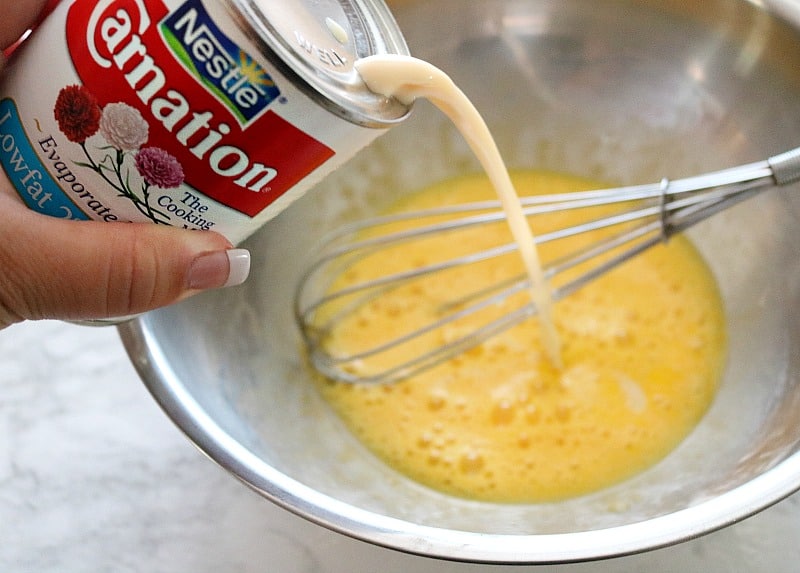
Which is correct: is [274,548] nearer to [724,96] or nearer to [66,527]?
[66,527]

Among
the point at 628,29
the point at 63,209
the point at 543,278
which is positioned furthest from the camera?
the point at 628,29

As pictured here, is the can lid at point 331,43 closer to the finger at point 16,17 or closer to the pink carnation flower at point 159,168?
the pink carnation flower at point 159,168

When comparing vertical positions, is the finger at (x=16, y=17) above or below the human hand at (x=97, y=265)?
above

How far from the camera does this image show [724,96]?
0.97m

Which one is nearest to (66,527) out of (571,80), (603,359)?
(603,359)

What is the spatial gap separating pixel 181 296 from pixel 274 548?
11.5 inches

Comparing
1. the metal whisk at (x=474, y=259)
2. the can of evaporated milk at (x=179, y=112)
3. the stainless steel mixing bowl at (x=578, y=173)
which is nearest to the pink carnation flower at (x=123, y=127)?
the can of evaporated milk at (x=179, y=112)

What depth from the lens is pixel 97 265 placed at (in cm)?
53

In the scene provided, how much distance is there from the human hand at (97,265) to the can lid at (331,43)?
0.47 feet

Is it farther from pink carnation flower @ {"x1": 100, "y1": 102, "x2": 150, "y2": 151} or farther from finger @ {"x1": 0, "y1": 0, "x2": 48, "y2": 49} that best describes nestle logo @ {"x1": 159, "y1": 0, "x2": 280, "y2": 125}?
finger @ {"x1": 0, "y1": 0, "x2": 48, "y2": 49}

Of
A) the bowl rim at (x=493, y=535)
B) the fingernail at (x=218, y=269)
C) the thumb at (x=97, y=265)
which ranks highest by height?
the fingernail at (x=218, y=269)

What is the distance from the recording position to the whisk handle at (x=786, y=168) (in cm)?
73

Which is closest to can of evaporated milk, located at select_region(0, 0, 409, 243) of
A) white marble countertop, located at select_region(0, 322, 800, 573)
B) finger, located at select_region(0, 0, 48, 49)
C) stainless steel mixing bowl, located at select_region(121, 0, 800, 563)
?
finger, located at select_region(0, 0, 48, 49)

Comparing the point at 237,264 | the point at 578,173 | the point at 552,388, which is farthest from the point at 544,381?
the point at 237,264
